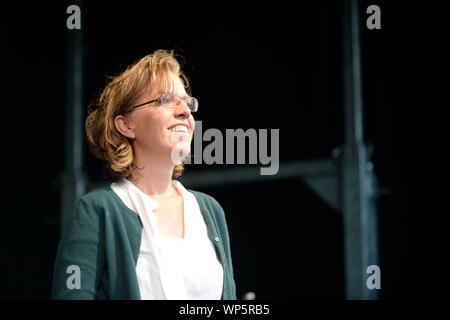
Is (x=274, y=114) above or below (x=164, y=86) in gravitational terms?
above

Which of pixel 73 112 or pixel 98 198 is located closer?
pixel 98 198

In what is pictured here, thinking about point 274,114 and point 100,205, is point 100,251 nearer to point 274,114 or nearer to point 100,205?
point 100,205

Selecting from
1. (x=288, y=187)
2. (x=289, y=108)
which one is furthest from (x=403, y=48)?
(x=288, y=187)

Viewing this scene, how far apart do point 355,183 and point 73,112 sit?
1.57 meters

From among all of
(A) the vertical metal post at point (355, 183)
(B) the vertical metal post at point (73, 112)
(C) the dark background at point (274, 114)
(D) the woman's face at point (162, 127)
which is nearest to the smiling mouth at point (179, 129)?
(D) the woman's face at point (162, 127)

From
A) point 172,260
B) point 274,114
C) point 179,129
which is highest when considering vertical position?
point 274,114

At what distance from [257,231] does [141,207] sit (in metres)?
2.35

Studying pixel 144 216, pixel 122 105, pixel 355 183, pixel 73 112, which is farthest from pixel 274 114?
pixel 144 216

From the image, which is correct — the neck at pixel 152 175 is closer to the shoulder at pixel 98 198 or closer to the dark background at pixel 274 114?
the shoulder at pixel 98 198

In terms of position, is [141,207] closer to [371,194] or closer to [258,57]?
[371,194]

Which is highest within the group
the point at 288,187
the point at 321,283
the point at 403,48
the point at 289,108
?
the point at 403,48

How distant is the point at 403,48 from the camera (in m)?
3.55

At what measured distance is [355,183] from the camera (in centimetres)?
330

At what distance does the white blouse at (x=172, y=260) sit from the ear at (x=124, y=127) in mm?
98
